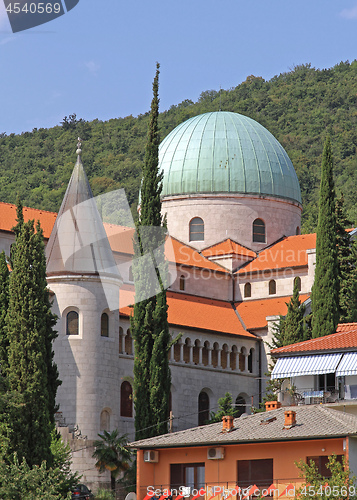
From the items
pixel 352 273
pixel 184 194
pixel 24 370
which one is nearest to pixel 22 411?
pixel 24 370

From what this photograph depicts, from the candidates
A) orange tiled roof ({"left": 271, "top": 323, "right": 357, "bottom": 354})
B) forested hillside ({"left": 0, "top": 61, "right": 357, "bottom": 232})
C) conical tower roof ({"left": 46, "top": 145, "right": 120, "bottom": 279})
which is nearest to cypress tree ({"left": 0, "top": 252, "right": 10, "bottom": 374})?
conical tower roof ({"left": 46, "top": 145, "right": 120, "bottom": 279})

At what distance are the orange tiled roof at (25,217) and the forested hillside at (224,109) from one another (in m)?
24.1

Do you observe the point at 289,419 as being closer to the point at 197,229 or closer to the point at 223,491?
the point at 223,491

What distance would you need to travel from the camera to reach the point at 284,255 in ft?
186

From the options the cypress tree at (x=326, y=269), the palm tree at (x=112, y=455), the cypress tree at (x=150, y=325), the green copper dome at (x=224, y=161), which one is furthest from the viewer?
the green copper dome at (x=224, y=161)

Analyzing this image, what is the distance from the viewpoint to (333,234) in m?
43.9

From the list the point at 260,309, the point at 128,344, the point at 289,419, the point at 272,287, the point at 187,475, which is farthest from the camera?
the point at 272,287

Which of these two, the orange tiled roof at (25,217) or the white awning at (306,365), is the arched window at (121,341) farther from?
the white awning at (306,365)

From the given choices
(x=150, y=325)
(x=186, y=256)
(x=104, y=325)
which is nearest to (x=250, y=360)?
(x=186, y=256)

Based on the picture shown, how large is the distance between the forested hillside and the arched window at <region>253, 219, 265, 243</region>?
15.0 metres

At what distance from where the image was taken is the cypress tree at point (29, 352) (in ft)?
110

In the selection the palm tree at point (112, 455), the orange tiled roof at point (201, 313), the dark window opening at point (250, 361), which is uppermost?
the orange tiled roof at point (201, 313)

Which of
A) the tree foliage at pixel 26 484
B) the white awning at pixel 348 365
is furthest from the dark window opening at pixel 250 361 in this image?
the tree foliage at pixel 26 484

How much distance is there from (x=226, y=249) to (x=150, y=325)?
18.6 metres
